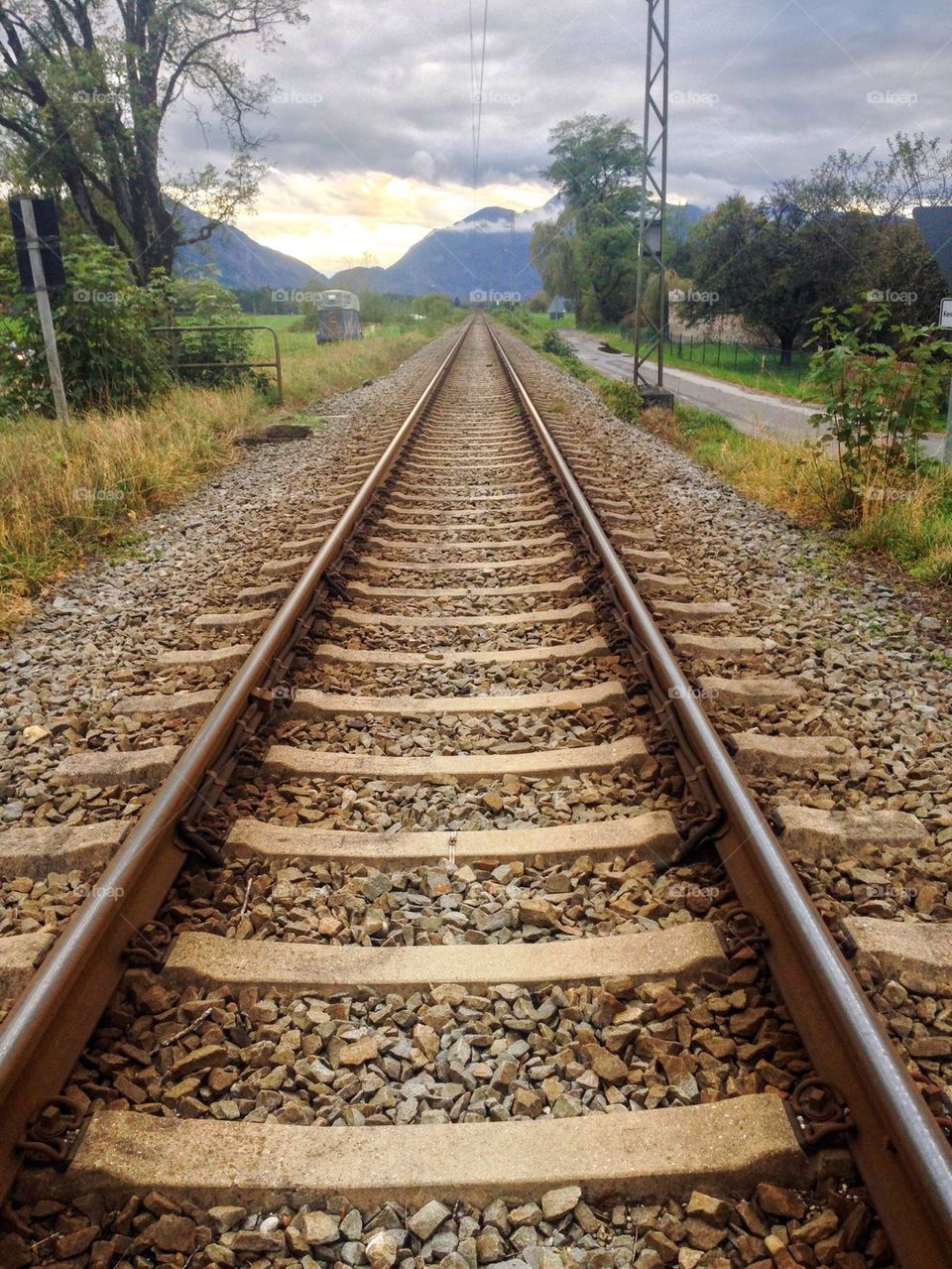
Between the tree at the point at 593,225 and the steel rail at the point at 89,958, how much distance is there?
53436mm

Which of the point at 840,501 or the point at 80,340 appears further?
the point at 80,340

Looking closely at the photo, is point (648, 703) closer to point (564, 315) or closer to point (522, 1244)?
point (522, 1244)

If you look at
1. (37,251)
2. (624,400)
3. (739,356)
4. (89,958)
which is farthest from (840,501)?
(739,356)

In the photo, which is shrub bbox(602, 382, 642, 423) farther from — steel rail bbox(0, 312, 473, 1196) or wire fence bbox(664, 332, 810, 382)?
wire fence bbox(664, 332, 810, 382)

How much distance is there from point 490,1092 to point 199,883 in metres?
1.09

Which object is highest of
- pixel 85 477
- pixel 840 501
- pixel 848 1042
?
pixel 85 477

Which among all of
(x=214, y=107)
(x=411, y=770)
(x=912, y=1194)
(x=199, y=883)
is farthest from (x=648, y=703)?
(x=214, y=107)

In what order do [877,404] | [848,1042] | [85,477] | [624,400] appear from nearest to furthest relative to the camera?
[848,1042] → [877,404] → [85,477] → [624,400]

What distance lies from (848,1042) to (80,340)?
10819 millimetres

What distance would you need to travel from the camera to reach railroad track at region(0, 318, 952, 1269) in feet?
5.65

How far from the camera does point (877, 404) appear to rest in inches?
265

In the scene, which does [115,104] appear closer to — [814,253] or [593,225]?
[814,253]

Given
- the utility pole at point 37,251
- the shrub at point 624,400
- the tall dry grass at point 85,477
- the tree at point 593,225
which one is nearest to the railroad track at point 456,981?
the tall dry grass at point 85,477

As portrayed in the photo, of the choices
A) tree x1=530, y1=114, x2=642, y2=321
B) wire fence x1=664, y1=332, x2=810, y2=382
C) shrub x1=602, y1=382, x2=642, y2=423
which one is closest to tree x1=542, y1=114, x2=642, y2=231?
tree x1=530, y1=114, x2=642, y2=321
